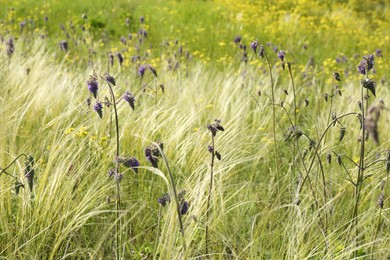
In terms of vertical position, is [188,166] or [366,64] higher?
[366,64]

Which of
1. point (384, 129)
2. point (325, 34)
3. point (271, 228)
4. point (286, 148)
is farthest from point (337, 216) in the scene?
point (325, 34)

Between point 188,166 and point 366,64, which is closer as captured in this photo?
point 366,64

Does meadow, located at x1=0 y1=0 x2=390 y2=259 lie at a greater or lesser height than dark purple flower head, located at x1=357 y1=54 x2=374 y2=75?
lesser

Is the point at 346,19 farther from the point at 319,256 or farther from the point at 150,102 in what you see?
the point at 319,256

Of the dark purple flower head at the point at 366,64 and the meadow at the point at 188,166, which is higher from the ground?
the dark purple flower head at the point at 366,64

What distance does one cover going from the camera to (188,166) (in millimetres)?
2906

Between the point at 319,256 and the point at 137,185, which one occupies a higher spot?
the point at 319,256

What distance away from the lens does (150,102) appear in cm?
403

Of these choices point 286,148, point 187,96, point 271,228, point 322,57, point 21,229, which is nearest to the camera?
point 21,229

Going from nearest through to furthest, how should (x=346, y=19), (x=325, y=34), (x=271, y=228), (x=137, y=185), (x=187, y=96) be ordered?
(x=271, y=228), (x=137, y=185), (x=187, y=96), (x=325, y=34), (x=346, y=19)

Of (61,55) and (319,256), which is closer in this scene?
(319,256)

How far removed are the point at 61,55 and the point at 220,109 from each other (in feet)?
11.2

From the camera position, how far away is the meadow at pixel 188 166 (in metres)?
2.02

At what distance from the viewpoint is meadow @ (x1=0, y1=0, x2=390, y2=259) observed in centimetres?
202
